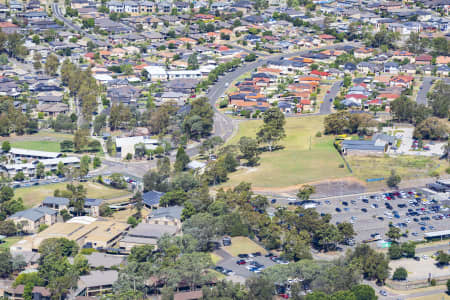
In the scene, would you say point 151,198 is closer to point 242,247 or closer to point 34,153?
point 242,247

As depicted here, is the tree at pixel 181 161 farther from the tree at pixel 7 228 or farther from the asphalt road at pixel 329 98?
the asphalt road at pixel 329 98

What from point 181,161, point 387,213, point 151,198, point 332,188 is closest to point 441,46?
point 332,188

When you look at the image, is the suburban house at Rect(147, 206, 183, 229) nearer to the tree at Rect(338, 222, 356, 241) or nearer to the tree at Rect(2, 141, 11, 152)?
the tree at Rect(338, 222, 356, 241)

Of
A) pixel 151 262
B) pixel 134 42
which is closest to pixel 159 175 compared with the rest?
pixel 151 262

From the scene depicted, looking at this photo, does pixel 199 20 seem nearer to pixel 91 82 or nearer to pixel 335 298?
pixel 91 82

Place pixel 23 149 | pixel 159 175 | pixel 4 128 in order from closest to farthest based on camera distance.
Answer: pixel 159 175 → pixel 23 149 → pixel 4 128
